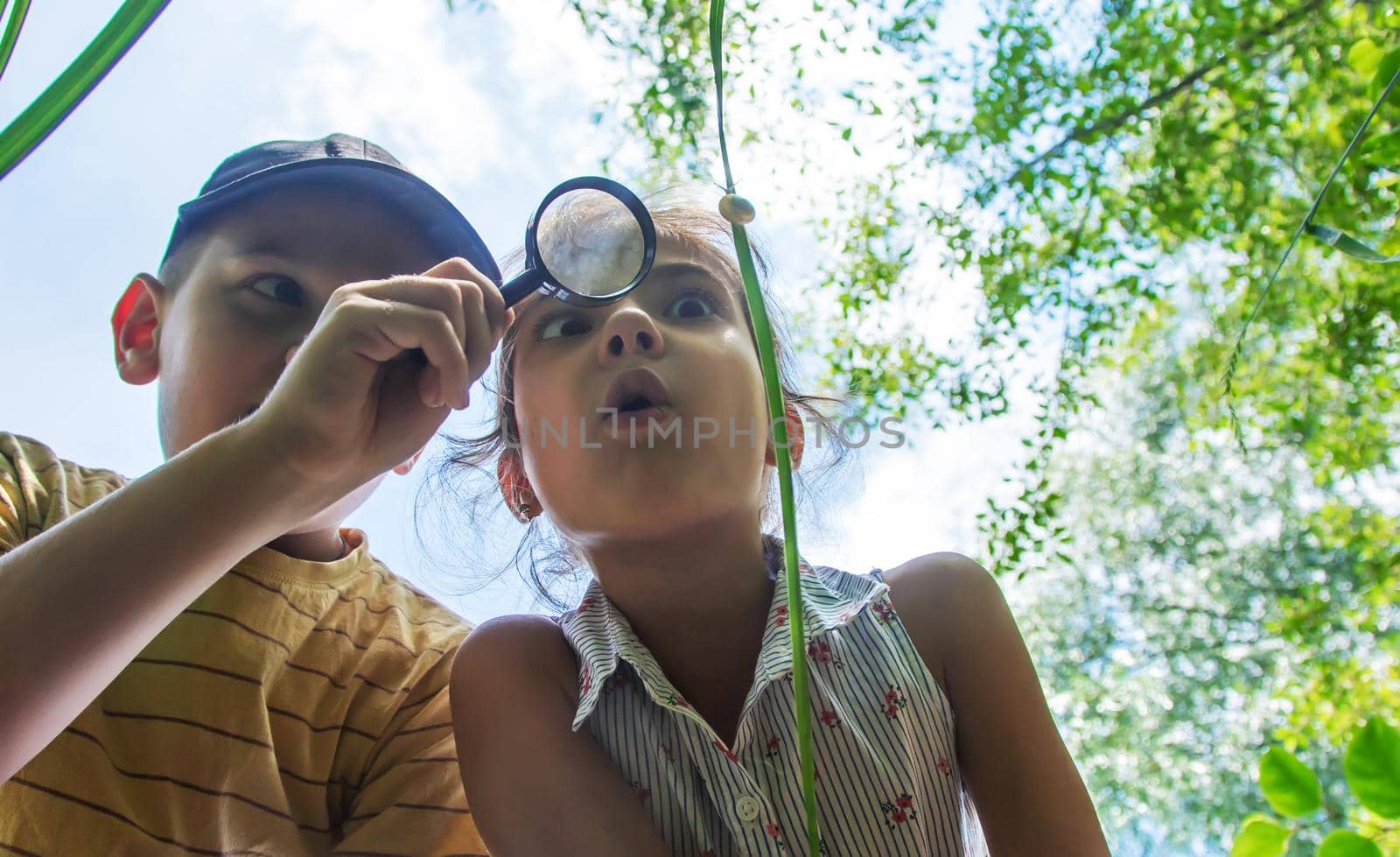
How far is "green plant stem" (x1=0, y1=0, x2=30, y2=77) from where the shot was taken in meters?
0.34

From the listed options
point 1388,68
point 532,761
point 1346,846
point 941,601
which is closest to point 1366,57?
point 1388,68

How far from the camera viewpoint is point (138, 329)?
0.94m

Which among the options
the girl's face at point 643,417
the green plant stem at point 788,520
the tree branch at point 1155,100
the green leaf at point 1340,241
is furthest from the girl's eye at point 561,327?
the tree branch at point 1155,100

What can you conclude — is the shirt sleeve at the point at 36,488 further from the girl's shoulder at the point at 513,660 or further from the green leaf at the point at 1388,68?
the green leaf at the point at 1388,68

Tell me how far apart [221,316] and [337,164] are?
19cm

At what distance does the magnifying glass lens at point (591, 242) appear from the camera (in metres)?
0.71

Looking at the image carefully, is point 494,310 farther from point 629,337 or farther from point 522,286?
point 629,337

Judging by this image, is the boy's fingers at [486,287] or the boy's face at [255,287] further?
the boy's face at [255,287]

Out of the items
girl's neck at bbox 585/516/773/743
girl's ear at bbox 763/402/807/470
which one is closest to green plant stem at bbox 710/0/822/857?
girl's neck at bbox 585/516/773/743

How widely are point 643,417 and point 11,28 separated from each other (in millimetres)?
487

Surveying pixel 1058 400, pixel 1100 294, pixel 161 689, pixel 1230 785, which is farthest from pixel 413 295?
pixel 1230 785

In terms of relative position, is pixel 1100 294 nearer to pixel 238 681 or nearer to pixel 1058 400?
pixel 1058 400

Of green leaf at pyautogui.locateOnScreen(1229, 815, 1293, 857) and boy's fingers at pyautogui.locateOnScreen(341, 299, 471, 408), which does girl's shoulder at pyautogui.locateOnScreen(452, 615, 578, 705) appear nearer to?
boy's fingers at pyautogui.locateOnScreen(341, 299, 471, 408)

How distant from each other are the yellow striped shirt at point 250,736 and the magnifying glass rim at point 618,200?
42 centimetres
